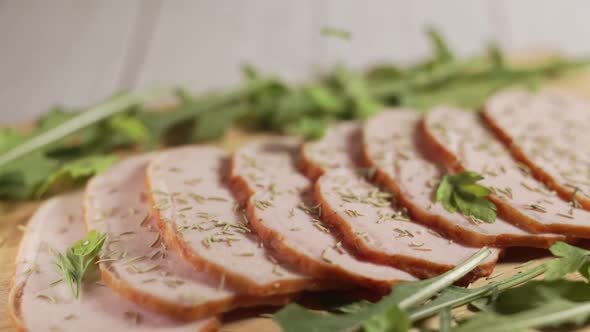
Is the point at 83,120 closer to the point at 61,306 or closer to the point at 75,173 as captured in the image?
the point at 75,173

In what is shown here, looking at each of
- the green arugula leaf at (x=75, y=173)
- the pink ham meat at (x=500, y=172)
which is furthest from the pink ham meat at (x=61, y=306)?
the pink ham meat at (x=500, y=172)

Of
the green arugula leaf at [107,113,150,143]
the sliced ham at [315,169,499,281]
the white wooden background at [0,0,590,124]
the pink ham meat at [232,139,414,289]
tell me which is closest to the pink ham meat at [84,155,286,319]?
the pink ham meat at [232,139,414,289]

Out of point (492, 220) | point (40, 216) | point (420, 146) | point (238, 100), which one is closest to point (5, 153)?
point (40, 216)

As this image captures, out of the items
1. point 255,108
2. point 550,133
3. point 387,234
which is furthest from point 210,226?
point 550,133

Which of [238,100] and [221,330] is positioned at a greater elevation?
[238,100]

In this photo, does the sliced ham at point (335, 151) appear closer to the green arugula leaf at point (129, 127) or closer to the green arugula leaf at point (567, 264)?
the green arugula leaf at point (129, 127)

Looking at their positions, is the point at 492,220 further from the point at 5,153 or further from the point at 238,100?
the point at 5,153
